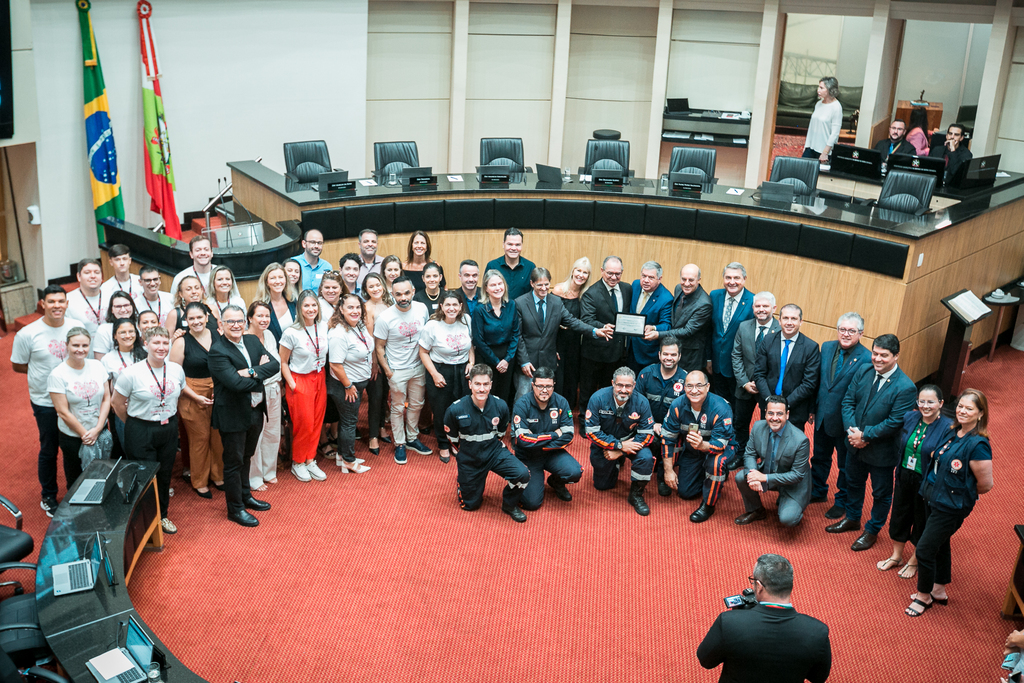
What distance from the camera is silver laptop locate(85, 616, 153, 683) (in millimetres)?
3375

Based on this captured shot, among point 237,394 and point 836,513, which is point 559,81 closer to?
point 836,513

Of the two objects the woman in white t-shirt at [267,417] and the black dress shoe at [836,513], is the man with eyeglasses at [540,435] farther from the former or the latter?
the black dress shoe at [836,513]

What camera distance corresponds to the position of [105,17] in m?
8.34

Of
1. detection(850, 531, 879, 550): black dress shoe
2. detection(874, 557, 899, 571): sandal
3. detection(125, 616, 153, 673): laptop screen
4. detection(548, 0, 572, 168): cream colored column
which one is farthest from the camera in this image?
detection(548, 0, 572, 168): cream colored column

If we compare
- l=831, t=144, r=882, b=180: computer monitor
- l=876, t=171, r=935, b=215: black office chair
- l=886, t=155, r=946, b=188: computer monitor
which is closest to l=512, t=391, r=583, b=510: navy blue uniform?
l=876, t=171, r=935, b=215: black office chair

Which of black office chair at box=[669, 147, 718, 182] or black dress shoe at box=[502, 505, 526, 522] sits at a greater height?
black office chair at box=[669, 147, 718, 182]

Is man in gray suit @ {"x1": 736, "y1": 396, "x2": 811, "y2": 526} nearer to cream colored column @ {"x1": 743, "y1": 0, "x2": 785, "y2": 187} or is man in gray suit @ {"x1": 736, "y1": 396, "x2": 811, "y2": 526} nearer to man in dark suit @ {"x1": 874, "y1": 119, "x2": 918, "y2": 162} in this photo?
man in dark suit @ {"x1": 874, "y1": 119, "x2": 918, "y2": 162}

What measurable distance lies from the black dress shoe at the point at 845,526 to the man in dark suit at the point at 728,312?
4.13ft

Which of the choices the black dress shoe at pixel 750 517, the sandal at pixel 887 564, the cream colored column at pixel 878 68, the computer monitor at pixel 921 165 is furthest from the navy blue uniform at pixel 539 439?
the cream colored column at pixel 878 68

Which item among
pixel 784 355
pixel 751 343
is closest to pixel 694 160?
pixel 751 343

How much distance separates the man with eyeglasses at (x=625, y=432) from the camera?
5598 millimetres

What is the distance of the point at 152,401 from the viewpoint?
4793 mm

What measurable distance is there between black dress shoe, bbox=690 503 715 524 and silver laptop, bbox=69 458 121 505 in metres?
3.41

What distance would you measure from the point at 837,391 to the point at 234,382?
142 inches
